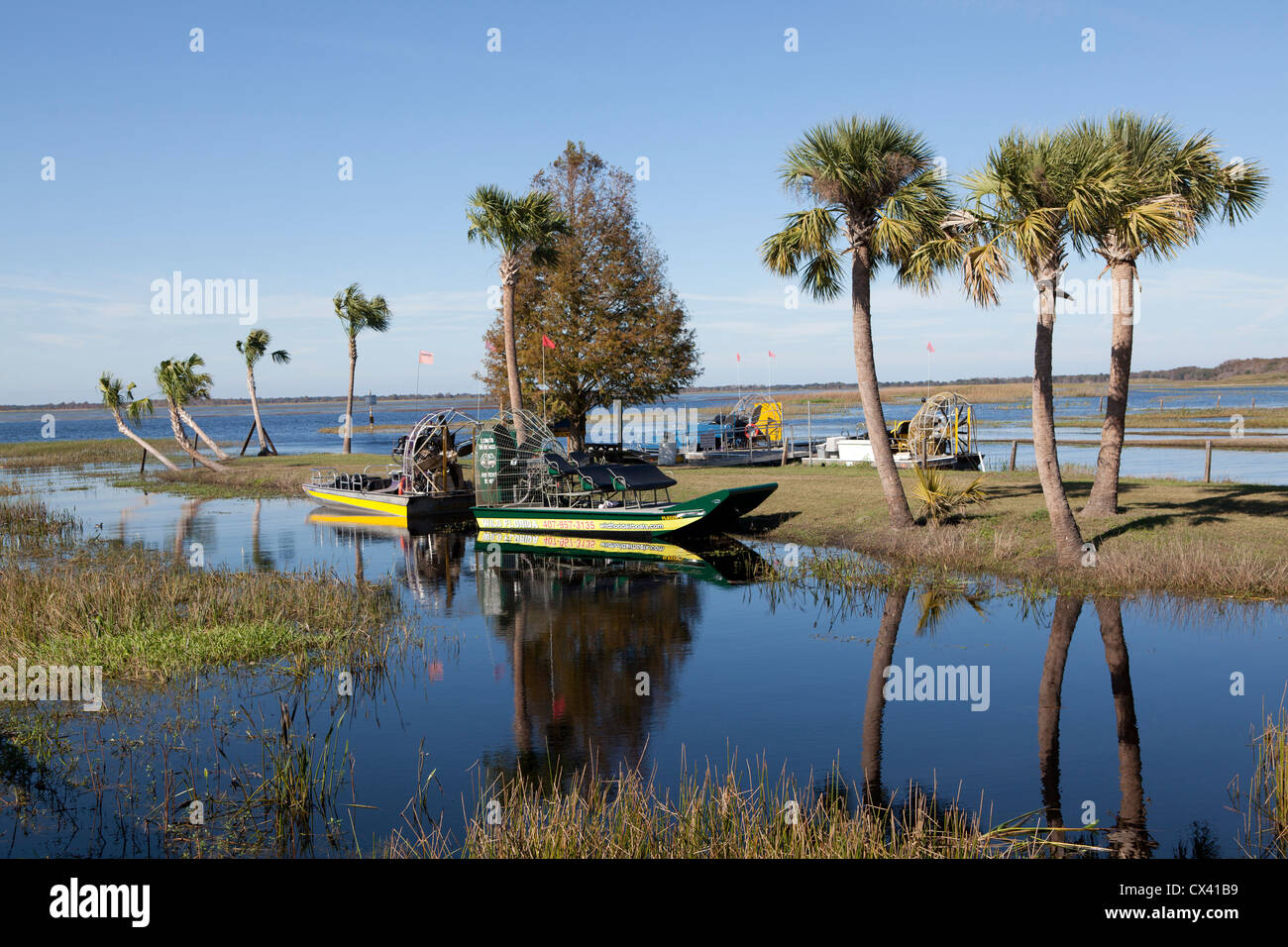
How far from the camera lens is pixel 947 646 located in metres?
15.5

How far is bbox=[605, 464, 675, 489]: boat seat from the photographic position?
A: 2689 centimetres

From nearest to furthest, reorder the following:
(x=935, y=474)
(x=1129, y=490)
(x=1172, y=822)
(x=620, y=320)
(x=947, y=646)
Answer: (x=1172, y=822) → (x=947, y=646) → (x=935, y=474) → (x=1129, y=490) → (x=620, y=320)

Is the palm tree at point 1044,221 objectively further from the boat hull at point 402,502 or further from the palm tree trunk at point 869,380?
the boat hull at point 402,502

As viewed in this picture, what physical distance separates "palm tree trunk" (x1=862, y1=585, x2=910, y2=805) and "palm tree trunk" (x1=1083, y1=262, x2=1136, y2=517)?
6587 mm

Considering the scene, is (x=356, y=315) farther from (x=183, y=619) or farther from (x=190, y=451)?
(x=183, y=619)

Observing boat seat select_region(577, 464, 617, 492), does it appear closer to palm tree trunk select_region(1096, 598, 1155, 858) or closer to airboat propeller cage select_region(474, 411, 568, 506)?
airboat propeller cage select_region(474, 411, 568, 506)

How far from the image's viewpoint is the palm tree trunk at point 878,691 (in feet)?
33.2

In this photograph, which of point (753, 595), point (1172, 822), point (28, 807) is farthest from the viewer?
point (753, 595)

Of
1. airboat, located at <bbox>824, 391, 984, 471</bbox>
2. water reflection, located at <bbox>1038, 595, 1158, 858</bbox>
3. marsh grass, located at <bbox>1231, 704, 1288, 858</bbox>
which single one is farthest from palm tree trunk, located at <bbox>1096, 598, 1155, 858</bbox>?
airboat, located at <bbox>824, 391, 984, 471</bbox>

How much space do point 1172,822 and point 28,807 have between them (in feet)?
38.0

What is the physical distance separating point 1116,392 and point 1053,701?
11.9 meters

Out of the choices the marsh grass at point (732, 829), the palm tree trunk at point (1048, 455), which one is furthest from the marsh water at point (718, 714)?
the palm tree trunk at point (1048, 455)
